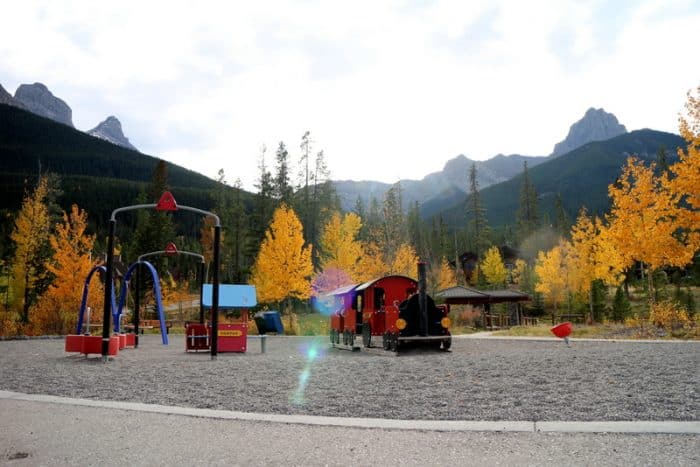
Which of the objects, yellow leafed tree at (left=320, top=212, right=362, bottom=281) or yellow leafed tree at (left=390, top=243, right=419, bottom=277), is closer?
yellow leafed tree at (left=320, top=212, right=362, bottom=281)

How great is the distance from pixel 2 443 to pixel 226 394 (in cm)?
379

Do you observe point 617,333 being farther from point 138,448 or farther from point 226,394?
point 138,448

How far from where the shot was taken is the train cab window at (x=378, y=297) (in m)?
20.5

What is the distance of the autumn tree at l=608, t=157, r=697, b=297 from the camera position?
76.9 feet

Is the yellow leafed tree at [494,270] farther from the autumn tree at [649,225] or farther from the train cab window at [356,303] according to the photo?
the train cab window at [356,303]

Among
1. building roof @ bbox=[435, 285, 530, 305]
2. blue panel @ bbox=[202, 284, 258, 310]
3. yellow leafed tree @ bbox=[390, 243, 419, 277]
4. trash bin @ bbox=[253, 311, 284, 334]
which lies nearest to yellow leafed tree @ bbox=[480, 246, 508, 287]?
yellow leafed tree @ bbox=[390, 243, 419, 277]

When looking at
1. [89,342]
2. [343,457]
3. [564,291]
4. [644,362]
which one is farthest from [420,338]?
[564,291]

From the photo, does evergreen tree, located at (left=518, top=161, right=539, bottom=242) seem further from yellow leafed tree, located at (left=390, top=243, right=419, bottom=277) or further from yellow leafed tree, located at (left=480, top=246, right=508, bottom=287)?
yellow leafed tree, located at (left=390, top=243, right=419, bottom=277)

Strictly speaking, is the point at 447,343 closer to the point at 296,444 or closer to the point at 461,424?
the point at 461,424

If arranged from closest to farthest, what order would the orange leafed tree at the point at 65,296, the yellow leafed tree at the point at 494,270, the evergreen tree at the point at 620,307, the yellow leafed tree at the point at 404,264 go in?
the orange leafed tree at the point at 65,296
the evergreen tree at the point at 620,307
the yellow leafed tree at the point at 404,264
the yellow leafed tree at the point at 494,270

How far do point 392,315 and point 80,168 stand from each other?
168 m

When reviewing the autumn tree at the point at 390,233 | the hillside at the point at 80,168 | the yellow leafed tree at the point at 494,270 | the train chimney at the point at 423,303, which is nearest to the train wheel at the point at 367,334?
the train chimney at the point at 423,303

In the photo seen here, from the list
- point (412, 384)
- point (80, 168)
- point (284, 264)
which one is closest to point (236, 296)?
point (284, 264)

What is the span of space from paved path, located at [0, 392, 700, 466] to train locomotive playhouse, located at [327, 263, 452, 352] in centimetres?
1153
